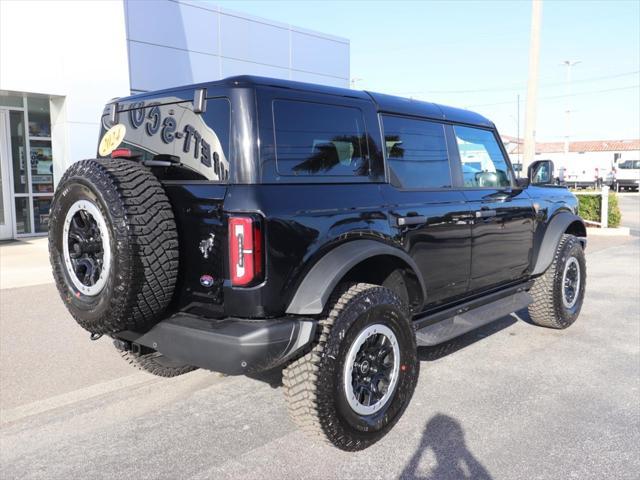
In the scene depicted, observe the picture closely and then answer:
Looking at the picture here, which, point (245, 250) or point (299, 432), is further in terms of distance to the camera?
point (299, 432)

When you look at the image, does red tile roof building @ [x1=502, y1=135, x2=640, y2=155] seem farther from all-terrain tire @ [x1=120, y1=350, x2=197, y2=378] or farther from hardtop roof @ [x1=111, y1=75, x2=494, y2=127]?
all-terrain tire @ [x1=120, y1=350, x2=197, y2=378]

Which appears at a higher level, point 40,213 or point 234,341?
point 40,213

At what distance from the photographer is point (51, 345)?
16.4 ft

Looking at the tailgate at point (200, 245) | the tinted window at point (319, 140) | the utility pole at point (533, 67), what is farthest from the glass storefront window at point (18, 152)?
the utility pole at point (533, 67)

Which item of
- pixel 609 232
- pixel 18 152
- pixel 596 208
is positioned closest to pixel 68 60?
pixel 18 152

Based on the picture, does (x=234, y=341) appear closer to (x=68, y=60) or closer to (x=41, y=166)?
(x=68, y=60)

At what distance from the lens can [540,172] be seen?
17.7ft

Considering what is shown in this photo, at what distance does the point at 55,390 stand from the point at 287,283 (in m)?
2.27

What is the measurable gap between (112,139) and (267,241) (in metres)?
1.61

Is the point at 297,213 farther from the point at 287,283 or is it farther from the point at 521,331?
the point at 521,331

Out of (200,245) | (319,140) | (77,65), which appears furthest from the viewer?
(77,65)

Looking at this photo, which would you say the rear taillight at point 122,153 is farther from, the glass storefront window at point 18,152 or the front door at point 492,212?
the glass storefront window at point 18,152

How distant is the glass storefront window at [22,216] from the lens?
11078mm

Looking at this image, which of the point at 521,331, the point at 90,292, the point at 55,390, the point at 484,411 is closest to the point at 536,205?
the point at 521,331
